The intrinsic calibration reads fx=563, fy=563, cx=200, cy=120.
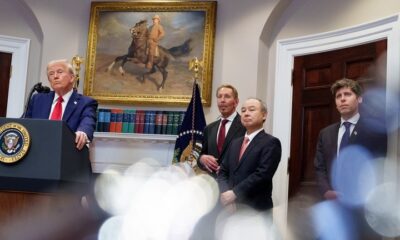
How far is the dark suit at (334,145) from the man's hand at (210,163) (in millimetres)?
813

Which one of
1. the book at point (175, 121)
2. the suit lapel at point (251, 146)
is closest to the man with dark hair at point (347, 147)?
the suit lapel at point (251, 146)

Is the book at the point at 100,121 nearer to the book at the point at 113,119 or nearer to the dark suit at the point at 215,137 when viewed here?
the book at the point at 113,119

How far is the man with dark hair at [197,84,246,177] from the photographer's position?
4.49 m

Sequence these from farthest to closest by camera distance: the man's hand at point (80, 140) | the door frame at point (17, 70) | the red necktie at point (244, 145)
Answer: the door frame at point (17, 70), the red necktie at point (244, 145), the man's hand at point (80, 140)

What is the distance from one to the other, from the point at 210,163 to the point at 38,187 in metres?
1.98

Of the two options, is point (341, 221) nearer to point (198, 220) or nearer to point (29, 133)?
point (198, 220)

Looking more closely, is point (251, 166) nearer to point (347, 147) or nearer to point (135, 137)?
point (347, 147)

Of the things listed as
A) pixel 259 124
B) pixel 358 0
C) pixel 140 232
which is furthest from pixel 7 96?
pixel 358 0

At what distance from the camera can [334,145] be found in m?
3.90

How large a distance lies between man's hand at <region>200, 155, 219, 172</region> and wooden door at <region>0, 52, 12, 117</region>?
2828 millimetres

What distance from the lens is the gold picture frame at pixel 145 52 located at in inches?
232

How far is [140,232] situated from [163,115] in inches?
53.4

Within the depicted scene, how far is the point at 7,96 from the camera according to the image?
20.3 ft

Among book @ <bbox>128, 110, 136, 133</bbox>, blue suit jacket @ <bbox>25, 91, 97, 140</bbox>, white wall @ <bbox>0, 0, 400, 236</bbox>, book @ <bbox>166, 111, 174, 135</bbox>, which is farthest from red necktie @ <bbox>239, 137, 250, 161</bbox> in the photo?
book @ <bbox>128, 110, 136, 133</bbox>
